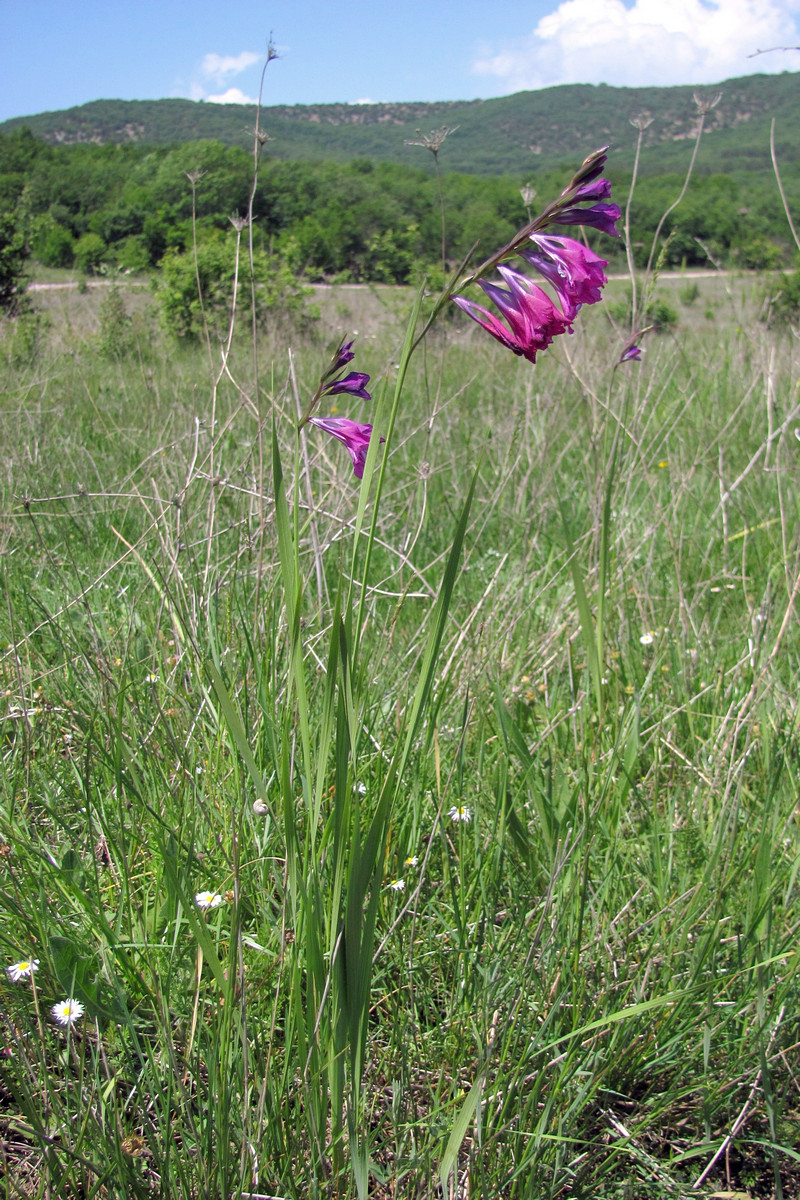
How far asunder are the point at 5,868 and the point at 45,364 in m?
4.32

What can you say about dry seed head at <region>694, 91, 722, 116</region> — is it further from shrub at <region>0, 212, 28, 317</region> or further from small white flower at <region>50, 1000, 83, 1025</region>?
shrub at <region>0, 212, 28, 317</region>

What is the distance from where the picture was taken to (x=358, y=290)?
11539mm

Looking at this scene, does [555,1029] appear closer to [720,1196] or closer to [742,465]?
[720,1196]

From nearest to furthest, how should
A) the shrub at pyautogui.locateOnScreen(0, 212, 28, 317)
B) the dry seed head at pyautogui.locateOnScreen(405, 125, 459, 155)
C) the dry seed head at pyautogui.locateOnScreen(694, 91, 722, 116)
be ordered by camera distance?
the dry seed head at pyautogui.locateOnScreen(405, 125, 459, 155), the dry seed head at pyautogui.locateOnScreen(694, 91, 722, 116), the shrub at pyautogui.locateOnScreen(0, 212, 28, 317)

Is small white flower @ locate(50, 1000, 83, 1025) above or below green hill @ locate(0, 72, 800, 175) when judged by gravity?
below

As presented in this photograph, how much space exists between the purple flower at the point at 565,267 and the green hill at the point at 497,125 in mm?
73277

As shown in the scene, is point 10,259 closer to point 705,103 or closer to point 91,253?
point 91,253

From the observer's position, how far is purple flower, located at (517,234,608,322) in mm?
759

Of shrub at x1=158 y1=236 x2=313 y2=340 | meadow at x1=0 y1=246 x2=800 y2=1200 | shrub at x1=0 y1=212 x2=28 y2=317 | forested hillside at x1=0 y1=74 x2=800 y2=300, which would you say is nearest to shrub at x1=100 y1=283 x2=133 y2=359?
forested hillside at x1=0 y1=74 x2=800 y2=300

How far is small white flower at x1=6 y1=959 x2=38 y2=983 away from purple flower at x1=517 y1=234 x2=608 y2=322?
937mm

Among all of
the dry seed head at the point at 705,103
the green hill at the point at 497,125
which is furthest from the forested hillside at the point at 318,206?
the green hill at the point at 497,125

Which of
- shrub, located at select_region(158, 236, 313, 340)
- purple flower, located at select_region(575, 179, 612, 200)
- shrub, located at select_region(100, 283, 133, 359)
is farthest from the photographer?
shrub, located at select_region(158, 236, 313, 340)

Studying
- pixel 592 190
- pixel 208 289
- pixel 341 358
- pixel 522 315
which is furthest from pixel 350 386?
pixel 208 289

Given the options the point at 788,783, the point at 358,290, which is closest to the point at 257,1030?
the point at 788,783
